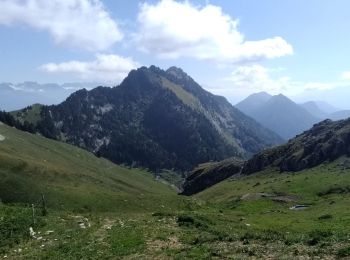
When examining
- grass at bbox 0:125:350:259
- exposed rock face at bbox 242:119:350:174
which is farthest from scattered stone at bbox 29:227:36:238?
exposed rock face at bbox 242:119:350:174

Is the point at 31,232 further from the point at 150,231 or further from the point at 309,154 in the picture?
the point at 309,154

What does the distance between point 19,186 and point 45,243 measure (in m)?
41.4

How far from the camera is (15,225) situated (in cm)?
4416

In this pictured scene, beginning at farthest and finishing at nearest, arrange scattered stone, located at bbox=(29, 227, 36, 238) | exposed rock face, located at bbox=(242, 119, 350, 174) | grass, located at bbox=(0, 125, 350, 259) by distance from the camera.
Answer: exposed rock face, located at bbox=(242, 119, 350, 174)
scattered stone, located at bbox=(29, 227, 36, 238)
grass, located at bbox=(0, 125, 350, 259)

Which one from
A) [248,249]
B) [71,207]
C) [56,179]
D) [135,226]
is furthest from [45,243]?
[56,179]

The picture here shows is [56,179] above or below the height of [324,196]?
above

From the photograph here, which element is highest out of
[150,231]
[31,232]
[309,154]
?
[309,154]

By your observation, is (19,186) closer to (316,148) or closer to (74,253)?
(74,253)

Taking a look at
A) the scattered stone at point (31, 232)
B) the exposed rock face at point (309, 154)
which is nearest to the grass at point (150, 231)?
the scattered stone at point (31, 232)

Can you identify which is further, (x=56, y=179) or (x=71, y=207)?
(x=56, y=179)

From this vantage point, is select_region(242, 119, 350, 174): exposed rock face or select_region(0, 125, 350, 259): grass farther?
select_region(242, 119, 350, 174): exposed rock face

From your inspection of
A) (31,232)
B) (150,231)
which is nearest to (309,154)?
(150,231)

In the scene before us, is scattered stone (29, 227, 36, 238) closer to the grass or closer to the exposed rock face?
the grass

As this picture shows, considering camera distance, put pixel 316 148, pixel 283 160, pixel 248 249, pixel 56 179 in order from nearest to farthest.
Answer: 1. pixel 248 249
2. pixel 56 179
3. pixel 316 148
4. pixel 283 160
